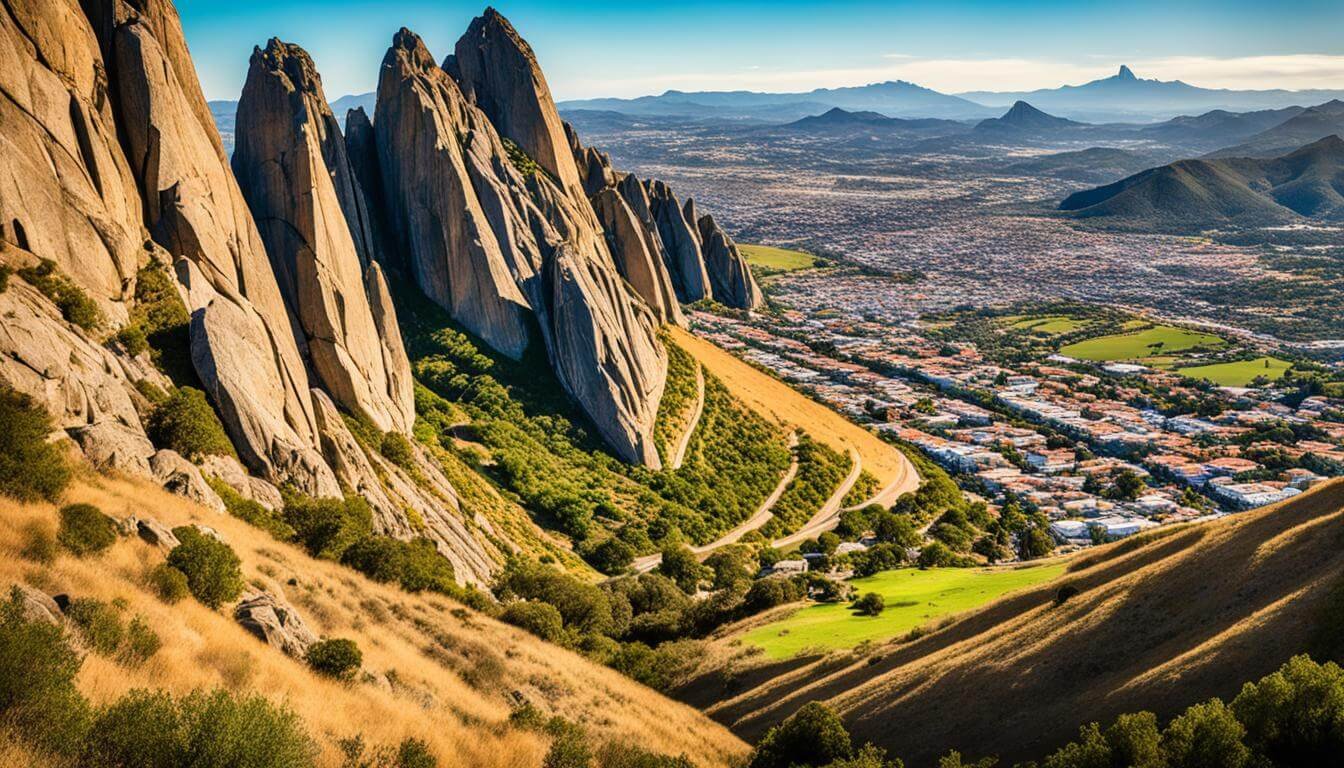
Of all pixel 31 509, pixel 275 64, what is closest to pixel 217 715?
pixel 31 509

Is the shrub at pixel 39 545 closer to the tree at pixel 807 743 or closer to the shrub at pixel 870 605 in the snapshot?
the tree at pixel 807 743

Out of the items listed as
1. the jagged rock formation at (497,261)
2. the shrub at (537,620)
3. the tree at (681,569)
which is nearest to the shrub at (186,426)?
the shrub at (537,620)

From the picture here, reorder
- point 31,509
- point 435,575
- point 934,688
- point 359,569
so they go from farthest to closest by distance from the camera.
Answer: point 435,575, point 359,569, point 934,688, point 31,509

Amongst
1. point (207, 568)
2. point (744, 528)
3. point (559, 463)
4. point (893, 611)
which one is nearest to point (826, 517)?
point (744, 528)

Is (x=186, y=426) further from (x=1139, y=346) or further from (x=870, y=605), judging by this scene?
(x=1139, y=346)

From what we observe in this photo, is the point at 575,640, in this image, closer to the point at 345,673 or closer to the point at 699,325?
the point at 345,673

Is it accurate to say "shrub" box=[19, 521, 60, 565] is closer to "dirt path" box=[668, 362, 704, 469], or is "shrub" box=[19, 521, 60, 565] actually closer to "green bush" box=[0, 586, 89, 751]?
"green bush" box=[0, 586, 89, 751]
